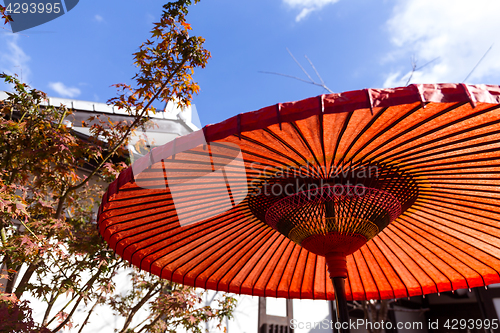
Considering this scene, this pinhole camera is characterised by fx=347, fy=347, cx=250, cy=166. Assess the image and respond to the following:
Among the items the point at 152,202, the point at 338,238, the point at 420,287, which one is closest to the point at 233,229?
the point at 152,202

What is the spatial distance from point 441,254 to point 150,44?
2975 mm

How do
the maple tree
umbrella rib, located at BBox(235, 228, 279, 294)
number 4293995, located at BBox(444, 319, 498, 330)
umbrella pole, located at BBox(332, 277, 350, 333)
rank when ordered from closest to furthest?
umbrella pole, located at BBox(332, 277, 350, 333), umbrella rib, located at BBox(235, 228, 279, 294), the maple tree, number 4293995, located at BBox(444, 319, 498, 330)

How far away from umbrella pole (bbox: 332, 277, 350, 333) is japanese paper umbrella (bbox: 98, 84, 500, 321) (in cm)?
1

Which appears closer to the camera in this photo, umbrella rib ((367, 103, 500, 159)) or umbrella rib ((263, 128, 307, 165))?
umbrella rib ((367, 103, 500, 159))

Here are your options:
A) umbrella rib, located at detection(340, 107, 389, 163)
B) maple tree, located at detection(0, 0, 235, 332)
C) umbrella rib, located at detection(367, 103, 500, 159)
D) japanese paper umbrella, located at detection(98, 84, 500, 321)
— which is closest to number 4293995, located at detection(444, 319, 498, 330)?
japanese paper umbrella, located at detection(98, 84, 500, 321)

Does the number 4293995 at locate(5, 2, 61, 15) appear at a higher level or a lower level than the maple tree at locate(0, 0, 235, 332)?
higher

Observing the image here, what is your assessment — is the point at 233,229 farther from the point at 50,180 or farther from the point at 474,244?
the point at 50,180

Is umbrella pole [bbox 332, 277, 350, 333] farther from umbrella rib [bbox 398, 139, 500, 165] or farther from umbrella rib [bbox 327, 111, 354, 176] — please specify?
umbrella rib [bbox 398, 139, 500, 165]

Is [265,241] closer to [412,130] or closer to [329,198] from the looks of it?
[329,198]

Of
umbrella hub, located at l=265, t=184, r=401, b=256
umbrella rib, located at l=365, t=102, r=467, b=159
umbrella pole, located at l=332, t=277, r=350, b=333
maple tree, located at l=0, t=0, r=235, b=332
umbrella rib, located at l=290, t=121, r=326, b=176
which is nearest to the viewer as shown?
umbrella rib, located at l=365, t=102, r=467, b=159

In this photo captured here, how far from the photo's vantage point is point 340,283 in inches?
65.4

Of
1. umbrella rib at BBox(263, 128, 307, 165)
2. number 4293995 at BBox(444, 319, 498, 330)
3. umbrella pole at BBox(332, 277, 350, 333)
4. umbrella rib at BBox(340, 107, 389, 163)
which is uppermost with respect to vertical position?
number 4293995 at BBox(444, 319, 498, 330)

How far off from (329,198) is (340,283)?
407 millimetres

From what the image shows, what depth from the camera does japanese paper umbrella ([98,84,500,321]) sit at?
1300 mm
